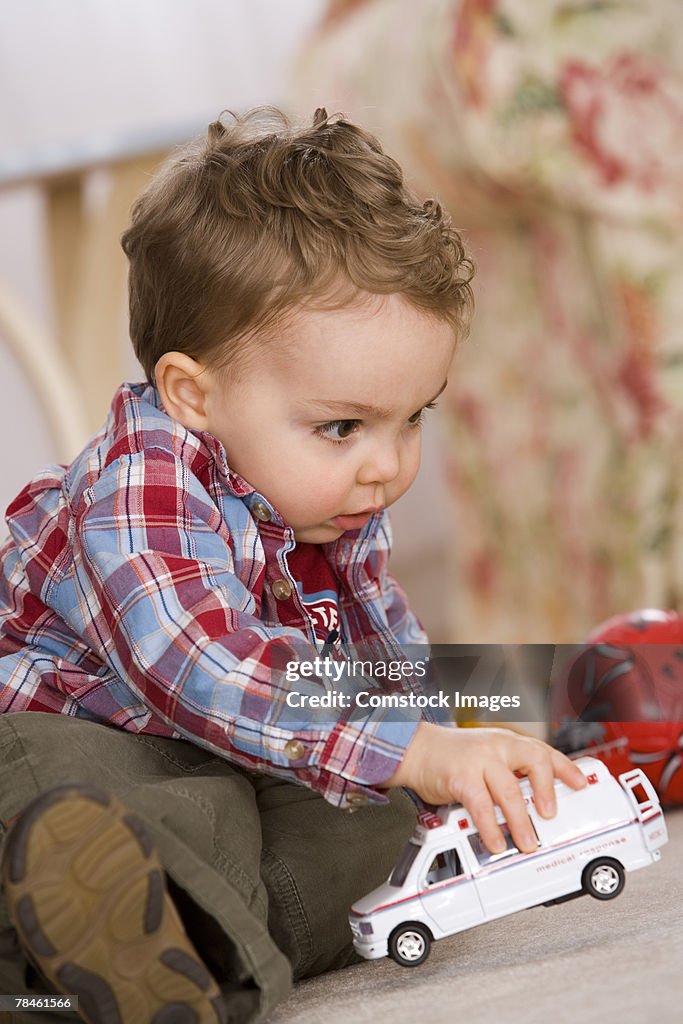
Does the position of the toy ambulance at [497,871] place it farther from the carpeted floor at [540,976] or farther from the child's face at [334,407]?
the child's face at [334,407]

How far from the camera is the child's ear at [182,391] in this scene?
2.95 feet

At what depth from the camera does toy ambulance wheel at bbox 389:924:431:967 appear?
2.35 ft

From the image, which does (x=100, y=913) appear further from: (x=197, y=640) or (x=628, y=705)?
(x=628, y=705)

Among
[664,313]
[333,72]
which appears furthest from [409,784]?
[333,72]

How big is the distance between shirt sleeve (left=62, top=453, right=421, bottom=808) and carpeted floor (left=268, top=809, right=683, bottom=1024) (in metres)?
0.11

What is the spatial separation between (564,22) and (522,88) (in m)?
0.10

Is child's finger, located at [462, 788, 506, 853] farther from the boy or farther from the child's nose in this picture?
the child's nose

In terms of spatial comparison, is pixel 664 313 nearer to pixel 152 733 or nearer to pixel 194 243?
pixel 194 243

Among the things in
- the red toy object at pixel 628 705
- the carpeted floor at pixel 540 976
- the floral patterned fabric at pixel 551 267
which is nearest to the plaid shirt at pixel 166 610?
the carpeted floor at pixel 540 976

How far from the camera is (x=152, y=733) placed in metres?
0.84

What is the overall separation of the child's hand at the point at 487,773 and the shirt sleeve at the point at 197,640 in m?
0.01

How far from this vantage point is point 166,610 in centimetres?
76

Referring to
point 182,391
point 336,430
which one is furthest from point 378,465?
point 182,391

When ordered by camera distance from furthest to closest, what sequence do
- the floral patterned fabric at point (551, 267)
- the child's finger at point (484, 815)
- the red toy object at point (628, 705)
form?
the floral patterned fabric at point (551, 267) < the red toy object at point (628, 705) < the child's finger at point (484, 815)
